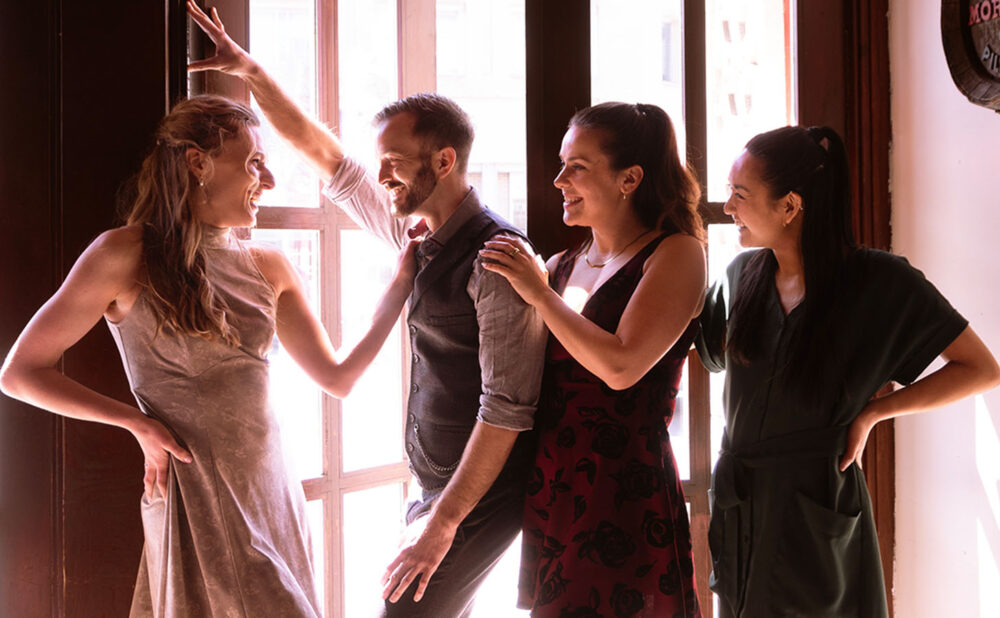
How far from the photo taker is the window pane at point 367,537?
1.90 metres

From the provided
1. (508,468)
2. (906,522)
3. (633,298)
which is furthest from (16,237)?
(906,522)

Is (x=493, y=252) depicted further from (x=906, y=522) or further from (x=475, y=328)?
(x=906, y=522)

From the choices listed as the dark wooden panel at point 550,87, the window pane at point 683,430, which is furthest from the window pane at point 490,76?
the window pane at point 683,430

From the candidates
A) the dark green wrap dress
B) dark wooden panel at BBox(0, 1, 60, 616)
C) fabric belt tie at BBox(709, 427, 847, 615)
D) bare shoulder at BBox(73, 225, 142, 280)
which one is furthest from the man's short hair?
fabric belt tie at BBox(709, 427, 847, 615)

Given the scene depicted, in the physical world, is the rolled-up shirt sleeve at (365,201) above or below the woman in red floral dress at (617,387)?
above

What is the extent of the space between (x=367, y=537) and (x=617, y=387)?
824 millimetres

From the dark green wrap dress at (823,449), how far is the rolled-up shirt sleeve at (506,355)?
483 mm

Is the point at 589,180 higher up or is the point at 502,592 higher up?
the point at 589,180

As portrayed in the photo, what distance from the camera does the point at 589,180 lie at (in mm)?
1616

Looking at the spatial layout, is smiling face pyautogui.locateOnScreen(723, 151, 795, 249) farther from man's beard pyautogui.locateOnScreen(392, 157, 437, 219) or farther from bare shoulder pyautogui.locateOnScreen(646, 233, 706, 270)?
man's beard pyautogui.locateOnScreen(392, 157, 437, 219)

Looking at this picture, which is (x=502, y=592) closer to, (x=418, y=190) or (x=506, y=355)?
(x=506, y=355)

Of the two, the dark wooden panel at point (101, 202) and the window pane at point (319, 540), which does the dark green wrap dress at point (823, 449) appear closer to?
the window pane at point (319, 540)

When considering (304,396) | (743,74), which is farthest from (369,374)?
(743,74)

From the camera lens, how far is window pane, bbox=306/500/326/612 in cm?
184
